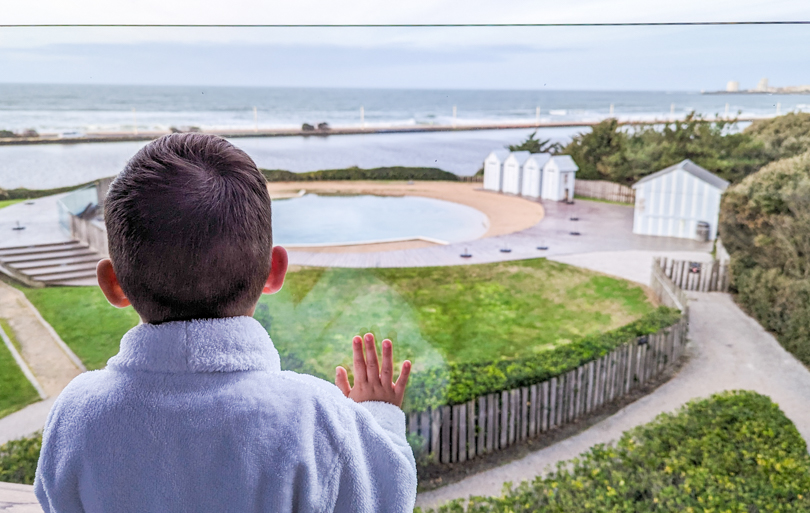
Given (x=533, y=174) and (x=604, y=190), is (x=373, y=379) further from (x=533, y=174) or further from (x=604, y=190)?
(x=533, y=174)

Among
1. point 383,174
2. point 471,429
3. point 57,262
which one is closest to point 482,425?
point 471,429

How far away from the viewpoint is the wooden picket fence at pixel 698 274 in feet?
9.46

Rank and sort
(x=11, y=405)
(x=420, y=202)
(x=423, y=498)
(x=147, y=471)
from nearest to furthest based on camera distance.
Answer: (x=147, y=471)
(x=423, y=498)
(x=11, y=405)
(x=420, y=202)

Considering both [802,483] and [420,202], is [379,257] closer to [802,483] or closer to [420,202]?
[420,202]

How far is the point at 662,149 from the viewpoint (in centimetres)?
431

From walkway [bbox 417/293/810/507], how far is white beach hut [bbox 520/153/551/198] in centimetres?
259

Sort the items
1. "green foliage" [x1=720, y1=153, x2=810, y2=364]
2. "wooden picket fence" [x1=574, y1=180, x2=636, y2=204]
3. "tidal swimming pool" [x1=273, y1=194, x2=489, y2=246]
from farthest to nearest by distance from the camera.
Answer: "wooden picket fence" [x1=574, y1=180, x2=636, y2=204]
"tidal swimming pool" [x1=273, y1=194, x2=489, y2=246]
"green foliage" [x1=720, y1=153, x2=810, y2=364]

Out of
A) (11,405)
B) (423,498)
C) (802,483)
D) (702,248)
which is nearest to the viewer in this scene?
(802,483)

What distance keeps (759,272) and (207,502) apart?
269cm

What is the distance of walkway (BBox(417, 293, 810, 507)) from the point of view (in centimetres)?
173

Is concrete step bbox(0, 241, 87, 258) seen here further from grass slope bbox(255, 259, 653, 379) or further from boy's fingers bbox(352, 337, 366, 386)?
boy's fingers bbox(352, 337, 366, 386)

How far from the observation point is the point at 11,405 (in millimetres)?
1792

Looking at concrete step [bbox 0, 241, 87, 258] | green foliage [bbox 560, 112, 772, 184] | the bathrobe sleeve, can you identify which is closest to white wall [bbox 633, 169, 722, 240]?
green foliage [bbox 560, 112, 772, 184]
